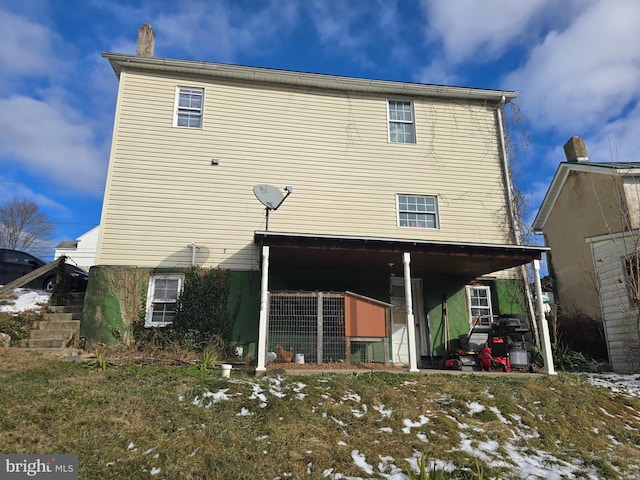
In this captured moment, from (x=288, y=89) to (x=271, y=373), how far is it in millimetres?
8771

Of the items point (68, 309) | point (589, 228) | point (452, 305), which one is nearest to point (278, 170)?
point (452, 305)

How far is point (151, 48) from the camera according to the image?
12.7 metres

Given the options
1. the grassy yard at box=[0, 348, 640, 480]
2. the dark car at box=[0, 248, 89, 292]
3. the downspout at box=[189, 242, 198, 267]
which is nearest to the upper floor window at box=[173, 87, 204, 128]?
the downspout at box=[189, 242, 198, 267]

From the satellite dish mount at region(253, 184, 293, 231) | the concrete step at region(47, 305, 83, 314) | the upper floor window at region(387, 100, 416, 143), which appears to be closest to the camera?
the satellite dish mount at region(253, 184, 293, 231)

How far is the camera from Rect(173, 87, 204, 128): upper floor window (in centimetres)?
1212

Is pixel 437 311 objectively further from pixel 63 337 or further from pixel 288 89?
pixel 63 337

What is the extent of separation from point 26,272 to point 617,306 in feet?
59.4

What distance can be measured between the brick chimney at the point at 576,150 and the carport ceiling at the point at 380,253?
9.17m

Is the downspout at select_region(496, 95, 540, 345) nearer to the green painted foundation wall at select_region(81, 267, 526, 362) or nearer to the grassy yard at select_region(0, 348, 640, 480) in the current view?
the green painted foundation wall at select_region(81, 267, 526, 362)

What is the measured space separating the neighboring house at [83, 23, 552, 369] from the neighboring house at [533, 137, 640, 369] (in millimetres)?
2350

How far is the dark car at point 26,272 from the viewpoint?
11.7 meters

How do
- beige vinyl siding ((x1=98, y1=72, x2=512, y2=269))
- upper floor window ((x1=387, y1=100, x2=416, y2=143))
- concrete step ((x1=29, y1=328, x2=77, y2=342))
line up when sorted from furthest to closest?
upper floor window ((x1=387, y1=100, x2=416, y2=143))
beige vinyl siding ((x1=98, y1=72, x2=512, y2=269))
concrete step ((x1=29, y1=328, x2=77, y2=342))

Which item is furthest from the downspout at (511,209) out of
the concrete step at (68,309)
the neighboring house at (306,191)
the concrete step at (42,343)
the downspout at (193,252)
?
the concrete step at (68,309)

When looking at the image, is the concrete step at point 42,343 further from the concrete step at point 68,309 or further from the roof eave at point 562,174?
the roof eave at point 562,174
